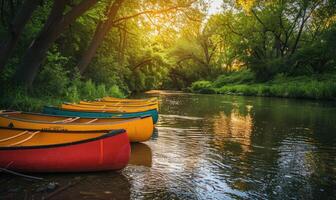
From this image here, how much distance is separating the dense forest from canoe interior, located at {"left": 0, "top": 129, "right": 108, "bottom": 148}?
528 cm

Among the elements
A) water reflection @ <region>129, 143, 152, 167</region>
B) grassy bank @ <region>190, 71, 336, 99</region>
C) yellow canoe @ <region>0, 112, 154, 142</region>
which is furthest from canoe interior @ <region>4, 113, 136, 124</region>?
grassy bank @ <region>190, 71, 336, 99</region>

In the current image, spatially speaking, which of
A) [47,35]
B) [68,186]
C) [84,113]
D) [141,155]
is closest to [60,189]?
[68,186]

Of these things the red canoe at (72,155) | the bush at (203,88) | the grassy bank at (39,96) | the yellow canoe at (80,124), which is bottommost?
the red canoe at (72,155)

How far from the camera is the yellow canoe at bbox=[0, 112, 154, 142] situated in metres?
8.57

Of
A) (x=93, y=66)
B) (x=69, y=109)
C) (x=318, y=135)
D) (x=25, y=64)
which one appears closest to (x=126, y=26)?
(x=93, y=66)

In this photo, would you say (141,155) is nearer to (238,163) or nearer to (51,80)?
(238,163)

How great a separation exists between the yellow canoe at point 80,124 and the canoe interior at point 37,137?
1.29 feet

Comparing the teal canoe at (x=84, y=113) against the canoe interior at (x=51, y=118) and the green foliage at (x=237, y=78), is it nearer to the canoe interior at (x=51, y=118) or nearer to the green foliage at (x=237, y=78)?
the canoe interior at (x=51, y=118)

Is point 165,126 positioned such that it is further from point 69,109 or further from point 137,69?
point 137,69

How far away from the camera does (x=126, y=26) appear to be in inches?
883

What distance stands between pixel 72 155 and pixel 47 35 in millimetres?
8416

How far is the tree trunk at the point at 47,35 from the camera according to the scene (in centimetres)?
1309

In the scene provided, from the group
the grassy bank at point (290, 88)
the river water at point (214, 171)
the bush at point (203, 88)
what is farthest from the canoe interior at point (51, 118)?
the bush at point (203, 88)

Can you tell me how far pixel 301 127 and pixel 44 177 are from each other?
10.8 metres
